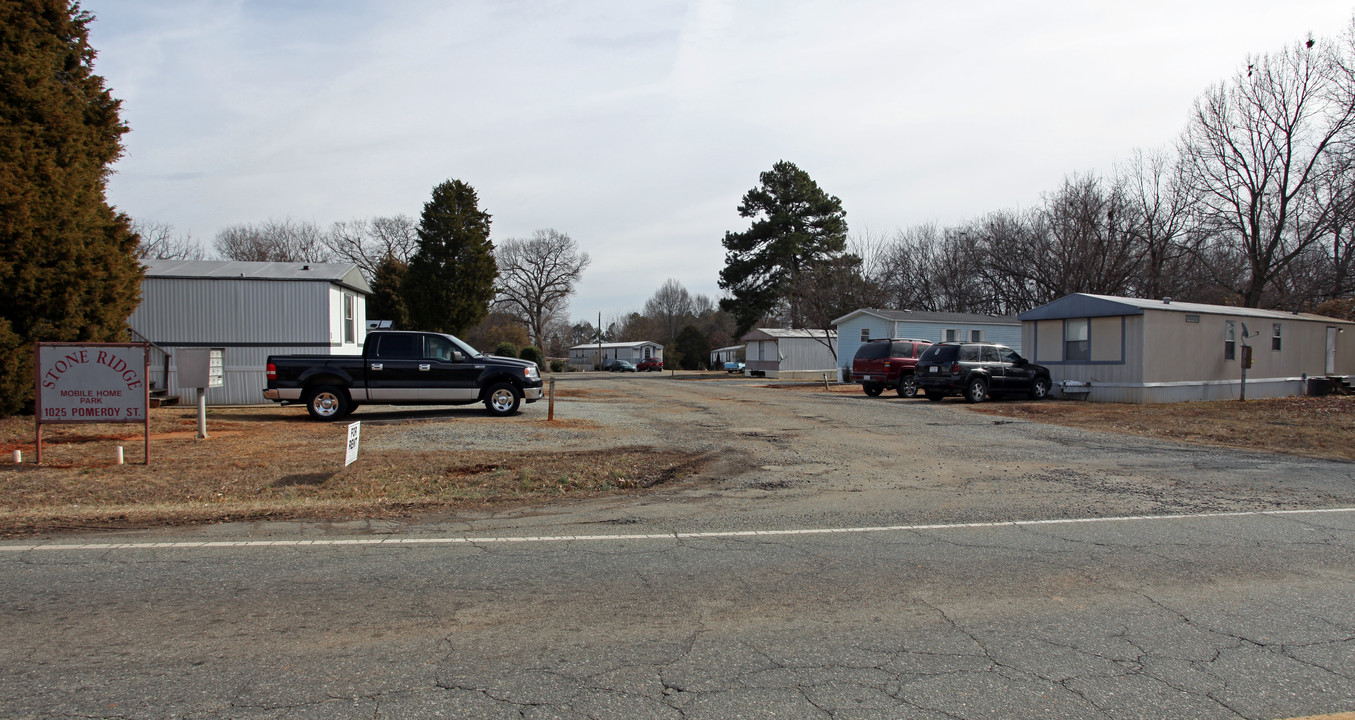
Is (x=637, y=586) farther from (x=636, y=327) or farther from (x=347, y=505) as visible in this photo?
(x=636, y=327)

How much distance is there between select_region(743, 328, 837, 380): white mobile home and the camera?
49969 millimetres

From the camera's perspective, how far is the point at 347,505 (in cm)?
823

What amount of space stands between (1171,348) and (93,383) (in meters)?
25.6

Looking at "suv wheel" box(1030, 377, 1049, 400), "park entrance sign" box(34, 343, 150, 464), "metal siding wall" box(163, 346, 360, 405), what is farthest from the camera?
"suv wheel" box(1030, 377, 1049, 400)

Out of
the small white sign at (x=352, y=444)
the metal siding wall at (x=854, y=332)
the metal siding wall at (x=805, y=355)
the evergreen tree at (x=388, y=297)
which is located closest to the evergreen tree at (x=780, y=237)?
the metal siding wall at (x=805, y=355)

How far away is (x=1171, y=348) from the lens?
74.7 feet

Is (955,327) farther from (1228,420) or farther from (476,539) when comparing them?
(476,539)

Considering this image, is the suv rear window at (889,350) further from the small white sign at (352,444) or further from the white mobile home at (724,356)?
the white mobile home at (724,356)

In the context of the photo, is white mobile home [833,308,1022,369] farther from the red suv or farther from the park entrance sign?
the park entrance sign

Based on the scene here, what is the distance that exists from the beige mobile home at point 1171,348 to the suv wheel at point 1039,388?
506 mm

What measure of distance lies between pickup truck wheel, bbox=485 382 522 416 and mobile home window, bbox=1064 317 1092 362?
17.8 meters

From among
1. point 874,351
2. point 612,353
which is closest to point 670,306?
point 612,353

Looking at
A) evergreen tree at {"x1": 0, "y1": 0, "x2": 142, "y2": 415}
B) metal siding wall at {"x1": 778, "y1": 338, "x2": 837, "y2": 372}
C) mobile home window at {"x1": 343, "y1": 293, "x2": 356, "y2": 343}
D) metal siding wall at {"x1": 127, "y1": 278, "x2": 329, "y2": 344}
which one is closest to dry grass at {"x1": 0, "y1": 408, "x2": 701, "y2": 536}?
evergreen tree at {"x1": 0, "y1": 0, "x2": 142, "y2": 415}

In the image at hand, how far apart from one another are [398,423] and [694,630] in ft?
40.7
